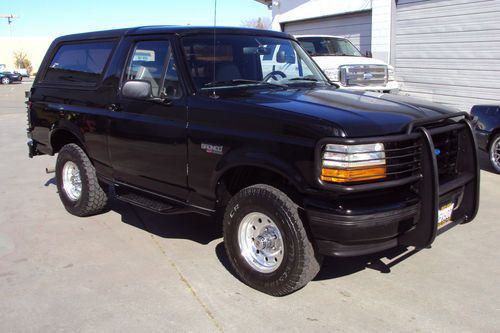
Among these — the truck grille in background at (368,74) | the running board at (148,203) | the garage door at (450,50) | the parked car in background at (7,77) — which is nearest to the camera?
the running board at (148,203)

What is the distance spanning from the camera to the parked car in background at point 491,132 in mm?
7598

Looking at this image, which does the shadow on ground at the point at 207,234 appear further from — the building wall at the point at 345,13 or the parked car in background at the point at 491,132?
the building wall at the point at 345,13

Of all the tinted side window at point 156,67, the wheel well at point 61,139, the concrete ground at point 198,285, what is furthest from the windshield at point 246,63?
the wheel well at point 61,139

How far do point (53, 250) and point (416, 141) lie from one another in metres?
3.45

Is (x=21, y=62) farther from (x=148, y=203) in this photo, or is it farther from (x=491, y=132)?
(x=148, y=203)

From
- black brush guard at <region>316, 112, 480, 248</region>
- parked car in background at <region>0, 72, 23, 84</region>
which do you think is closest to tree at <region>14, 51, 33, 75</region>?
parked car in background at <region>0, 72, 23, 84</region>

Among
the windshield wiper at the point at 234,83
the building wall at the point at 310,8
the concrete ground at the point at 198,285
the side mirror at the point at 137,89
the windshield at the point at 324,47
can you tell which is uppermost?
the building wall at the point at 310,8

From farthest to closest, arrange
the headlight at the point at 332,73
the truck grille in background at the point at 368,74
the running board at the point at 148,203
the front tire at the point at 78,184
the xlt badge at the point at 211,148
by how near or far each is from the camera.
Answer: the headlight at the point at 332,73 → the truck grille in background at the point at 368,74 → the front tire at the point at 78,184 → the running board at the point at 148,203 → the xlt badge at the point at 211,148

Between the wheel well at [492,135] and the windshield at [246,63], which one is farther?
the wheel well at [492,135]

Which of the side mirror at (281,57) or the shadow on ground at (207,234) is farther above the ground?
the side mirror at (281,57)

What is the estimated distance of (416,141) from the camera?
3482 mm

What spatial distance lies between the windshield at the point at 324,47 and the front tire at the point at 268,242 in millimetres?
8817

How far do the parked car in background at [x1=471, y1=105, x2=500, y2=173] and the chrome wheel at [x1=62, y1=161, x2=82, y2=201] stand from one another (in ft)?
19.1

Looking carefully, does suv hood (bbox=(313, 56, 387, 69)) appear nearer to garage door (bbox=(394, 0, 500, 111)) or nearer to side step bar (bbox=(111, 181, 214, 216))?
garage door (bbox=(394, 0, 500, 111))
